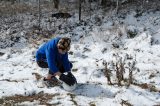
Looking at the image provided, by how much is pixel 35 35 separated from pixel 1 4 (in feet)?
22.8

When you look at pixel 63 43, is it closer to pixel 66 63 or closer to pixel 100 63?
pixel 66 63

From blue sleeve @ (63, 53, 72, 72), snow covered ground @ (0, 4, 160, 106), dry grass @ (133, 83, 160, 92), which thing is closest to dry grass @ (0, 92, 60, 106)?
snow covered ground @ (0, 4, 160, 106)

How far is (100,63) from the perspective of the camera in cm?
1098

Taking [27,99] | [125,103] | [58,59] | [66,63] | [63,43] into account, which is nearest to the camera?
[125,103]

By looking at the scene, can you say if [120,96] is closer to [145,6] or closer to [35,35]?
[35,35]

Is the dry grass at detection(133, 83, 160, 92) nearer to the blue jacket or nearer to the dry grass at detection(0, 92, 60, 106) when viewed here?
the blue jacket

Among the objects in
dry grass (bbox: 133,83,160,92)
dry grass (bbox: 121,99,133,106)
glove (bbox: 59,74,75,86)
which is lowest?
dry grass (bbox: 121,99,133,106)

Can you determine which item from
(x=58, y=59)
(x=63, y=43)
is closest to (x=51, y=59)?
(x=58, y=59)

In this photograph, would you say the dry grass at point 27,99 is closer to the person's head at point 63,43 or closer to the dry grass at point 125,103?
the person's head at point 63,43

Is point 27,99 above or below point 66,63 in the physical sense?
below

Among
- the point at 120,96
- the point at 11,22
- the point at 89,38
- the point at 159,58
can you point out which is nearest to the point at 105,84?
the point at 120,96

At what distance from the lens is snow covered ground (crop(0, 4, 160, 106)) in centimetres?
793

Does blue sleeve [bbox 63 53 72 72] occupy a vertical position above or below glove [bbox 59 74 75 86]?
above

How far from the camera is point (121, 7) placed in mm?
18406
